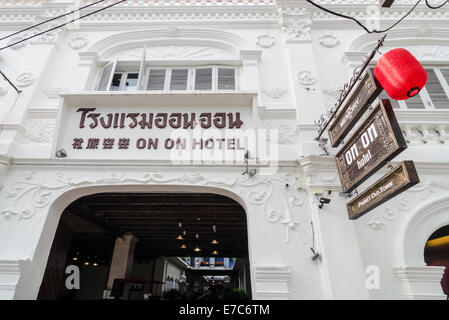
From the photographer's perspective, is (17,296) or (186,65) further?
(186,65)

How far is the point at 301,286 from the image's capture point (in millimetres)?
3666

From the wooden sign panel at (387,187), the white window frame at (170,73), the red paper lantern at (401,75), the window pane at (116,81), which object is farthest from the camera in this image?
the window pane at (116,81)

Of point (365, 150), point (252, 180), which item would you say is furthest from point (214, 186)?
point (365, 150)

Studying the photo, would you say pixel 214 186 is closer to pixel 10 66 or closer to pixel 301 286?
pixel 301 286

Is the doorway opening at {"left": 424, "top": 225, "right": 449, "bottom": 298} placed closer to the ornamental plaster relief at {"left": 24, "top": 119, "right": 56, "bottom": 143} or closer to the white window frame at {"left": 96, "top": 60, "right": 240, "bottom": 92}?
the white window frame at {"left": 96, "top": 60, "right": 240, "bottom": 92}

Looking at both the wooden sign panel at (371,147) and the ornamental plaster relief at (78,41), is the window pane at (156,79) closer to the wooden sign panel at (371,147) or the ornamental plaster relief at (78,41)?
the ornamental plaster relief at (78,41)

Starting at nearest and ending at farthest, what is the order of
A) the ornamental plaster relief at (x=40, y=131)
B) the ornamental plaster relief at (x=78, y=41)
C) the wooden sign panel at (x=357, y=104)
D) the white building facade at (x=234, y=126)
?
the wooden sign panel at (x=357, y=104), the white building facade at (x=234, y=126), the ornamental plaster relief at (x=40, y=131), the ornamental plaster relief at (x=78, y=41)

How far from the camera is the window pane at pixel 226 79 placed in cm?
583

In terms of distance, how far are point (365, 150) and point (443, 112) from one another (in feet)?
9.66

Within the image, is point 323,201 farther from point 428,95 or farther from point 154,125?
point 428,95

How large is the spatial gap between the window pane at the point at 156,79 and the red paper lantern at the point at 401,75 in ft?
14.3

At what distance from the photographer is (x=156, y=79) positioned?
5984 mm

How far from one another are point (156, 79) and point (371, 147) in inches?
185

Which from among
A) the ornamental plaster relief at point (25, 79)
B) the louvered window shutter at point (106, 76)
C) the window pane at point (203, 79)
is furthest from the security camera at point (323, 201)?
the ornamental plaster relief at point (25, 79)
